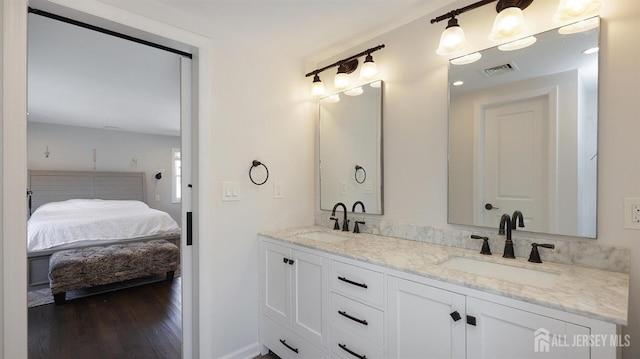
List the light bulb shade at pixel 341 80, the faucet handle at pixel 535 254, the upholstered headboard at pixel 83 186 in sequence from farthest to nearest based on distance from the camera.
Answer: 1. the upholstered headboard at pixel 83 186
2. the light bulb shade at pixel 341 80
3. the faucet handle at pixel 535 254

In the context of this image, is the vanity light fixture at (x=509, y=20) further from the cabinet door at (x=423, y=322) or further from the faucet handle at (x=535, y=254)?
the cabinet door at (x=423, y=322)

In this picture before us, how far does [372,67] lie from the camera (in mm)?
2033

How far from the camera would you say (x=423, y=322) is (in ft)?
4.10

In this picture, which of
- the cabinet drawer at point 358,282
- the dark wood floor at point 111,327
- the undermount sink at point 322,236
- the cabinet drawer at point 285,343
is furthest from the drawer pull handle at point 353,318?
the dark wood floor at point 111,327

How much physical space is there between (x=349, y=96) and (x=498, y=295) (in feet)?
5.59

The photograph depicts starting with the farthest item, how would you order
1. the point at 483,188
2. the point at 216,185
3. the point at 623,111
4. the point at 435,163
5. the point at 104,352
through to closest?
1. the point at 104,352
2. the point at 216,185
3. the point at 435,163
4. the point at 483,188
5. the point at 623,111

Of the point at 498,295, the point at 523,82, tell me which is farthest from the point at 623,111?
the point at 498,295

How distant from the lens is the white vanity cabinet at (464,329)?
3.11 feet

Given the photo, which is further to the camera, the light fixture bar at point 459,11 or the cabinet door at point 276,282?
the cabinet door at point 276,282

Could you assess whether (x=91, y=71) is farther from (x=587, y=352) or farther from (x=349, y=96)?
(x=587, y=352)

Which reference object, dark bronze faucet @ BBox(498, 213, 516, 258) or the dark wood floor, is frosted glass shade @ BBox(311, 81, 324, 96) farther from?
the dark wood floor

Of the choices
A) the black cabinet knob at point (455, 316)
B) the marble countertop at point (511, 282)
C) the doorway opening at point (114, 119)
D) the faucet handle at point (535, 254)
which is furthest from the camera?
the doorway opening at point (114, 119)

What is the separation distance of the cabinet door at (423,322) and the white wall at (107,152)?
Result: 251 inches

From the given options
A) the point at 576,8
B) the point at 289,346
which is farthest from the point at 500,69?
the point at 289,346
